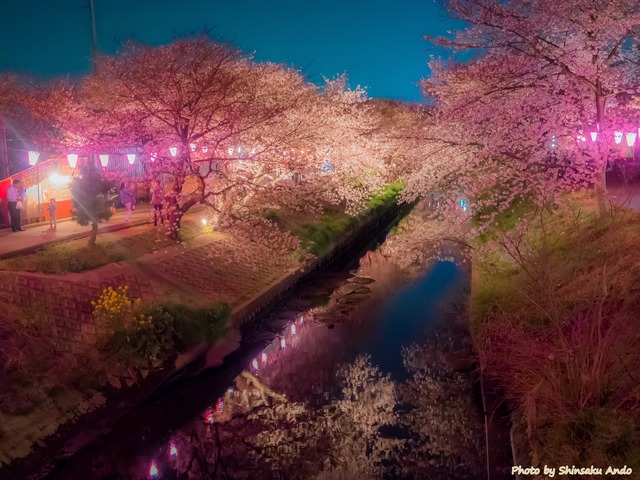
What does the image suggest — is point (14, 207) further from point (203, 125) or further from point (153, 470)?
point (153, 470)

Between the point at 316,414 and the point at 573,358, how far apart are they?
5.49m

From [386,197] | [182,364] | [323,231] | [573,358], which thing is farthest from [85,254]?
[386,197]

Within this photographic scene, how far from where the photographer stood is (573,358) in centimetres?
756

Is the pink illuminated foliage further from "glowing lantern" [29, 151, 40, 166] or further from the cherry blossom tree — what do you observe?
the cherry blossom tree

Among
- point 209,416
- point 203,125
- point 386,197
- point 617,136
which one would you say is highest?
point 203,125

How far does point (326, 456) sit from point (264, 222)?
13.6 metres

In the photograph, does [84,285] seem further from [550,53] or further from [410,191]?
[550,53]

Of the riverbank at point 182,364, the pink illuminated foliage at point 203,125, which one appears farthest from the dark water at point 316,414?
the pink illuminated foliage at point 203,125

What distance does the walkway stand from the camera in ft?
50.1

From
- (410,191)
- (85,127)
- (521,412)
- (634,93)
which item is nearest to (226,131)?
(85,127)

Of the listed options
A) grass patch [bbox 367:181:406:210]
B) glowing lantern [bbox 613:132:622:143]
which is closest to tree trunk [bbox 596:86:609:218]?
glowing lantern [bbox 613:132:622:143]

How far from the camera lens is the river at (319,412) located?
9.62 meters

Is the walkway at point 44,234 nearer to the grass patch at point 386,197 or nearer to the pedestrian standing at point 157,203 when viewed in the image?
the pedestrian standing at point 157,203

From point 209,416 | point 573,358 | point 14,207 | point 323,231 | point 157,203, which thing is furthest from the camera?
point 323,231
